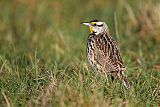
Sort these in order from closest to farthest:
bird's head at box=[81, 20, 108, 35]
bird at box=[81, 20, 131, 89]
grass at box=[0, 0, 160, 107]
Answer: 1. grass at box=[0, 0, 160, 107]
2. bird at box=[81, 20, 131, 89]
3. bird's head at box=[81, 20, 108, 35]

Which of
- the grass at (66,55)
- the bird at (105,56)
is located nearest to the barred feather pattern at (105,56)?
the bird at (105,56)

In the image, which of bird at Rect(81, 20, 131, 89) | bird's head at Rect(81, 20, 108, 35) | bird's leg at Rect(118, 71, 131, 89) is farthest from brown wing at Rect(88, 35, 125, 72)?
bird's head at Rect(81, 20, 108, 35)

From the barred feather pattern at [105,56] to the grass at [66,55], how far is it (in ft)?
0.48

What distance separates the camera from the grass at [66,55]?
19.0ft

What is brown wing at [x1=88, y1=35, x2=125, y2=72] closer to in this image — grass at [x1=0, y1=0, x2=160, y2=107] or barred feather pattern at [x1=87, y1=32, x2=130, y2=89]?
barred feather pattern at [x1=87, y1=32, x2=130, y2=89]

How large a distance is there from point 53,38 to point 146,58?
218 cm

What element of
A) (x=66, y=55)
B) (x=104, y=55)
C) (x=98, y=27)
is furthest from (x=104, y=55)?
(x=66, y=55)

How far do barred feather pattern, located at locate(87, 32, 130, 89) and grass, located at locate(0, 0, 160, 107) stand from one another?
0.48 ft

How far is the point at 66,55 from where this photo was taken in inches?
363

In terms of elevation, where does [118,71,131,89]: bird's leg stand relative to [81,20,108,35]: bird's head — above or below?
below

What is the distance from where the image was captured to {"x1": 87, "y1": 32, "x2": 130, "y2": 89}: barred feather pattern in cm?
712

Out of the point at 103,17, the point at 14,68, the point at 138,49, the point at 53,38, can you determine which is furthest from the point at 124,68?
the point at 103,17

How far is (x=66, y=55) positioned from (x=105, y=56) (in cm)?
195

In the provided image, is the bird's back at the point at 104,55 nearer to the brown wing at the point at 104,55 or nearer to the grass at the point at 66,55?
the brown wing at the point at 104,55
